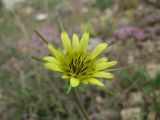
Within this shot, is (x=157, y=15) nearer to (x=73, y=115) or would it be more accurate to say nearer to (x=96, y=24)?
(x=96, y=24)

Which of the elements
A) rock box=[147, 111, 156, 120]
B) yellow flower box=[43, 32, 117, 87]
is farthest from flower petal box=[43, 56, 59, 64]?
rock box=[147, 111, 156, 120]

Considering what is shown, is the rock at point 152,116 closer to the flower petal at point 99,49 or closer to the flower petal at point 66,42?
the flower petal at point 99,49

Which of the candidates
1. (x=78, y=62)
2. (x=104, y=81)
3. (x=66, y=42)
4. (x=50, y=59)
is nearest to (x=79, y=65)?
(x=78, y=62)

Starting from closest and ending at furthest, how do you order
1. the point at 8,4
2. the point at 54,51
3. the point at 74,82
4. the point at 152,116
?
the point at 74,82 < the point at 54,51 < the point at 152,116 < the point at 8,4

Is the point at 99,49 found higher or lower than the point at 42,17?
lower

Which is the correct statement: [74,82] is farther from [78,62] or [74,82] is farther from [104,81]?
[104,81]

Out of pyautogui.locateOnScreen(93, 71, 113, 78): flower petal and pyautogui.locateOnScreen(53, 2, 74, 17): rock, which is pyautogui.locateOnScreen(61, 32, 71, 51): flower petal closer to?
pyautogui.locateOnScreen(93, 71, 113, 78): flower petal

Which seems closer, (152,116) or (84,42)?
(84,42)
